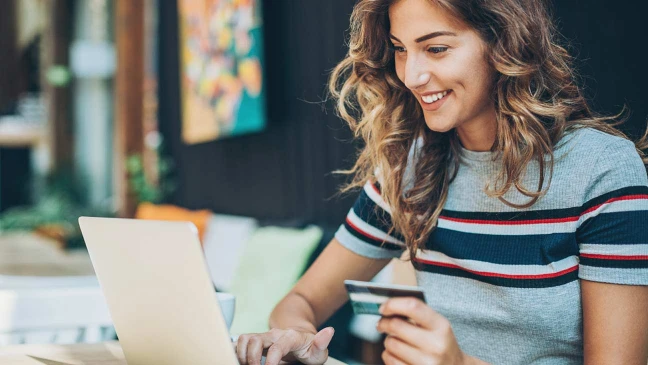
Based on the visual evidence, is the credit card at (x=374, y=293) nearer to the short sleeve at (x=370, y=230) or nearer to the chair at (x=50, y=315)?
the short sleeve at (x=370, y=230)

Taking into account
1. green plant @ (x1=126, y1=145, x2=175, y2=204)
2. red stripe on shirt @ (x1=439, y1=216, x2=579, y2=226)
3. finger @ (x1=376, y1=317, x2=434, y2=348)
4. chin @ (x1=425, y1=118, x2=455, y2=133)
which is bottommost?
green plant @ (x1=126, y1=145, x2=175, y2=204)

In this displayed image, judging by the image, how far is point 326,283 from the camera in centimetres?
148

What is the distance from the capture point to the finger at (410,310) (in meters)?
0.82

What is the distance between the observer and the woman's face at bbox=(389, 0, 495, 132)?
49.2 inches

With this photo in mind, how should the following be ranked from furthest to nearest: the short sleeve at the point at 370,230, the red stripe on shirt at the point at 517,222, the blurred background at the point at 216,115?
the blurred background at the point at 216,115
the short sleeve at the point at 370,230
the red stripe on shirt at the point at 517,222

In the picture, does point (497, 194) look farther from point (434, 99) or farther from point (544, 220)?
point (434, 99)

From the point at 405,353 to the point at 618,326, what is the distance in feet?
1.29

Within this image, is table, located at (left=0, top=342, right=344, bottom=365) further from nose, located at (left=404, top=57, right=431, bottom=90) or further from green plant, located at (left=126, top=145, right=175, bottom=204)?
green plant, located at (left=126, top=145, right=175, bottom=204)

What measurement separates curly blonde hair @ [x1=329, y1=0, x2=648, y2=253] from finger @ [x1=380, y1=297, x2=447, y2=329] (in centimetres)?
45

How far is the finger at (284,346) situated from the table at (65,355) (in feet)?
0.20

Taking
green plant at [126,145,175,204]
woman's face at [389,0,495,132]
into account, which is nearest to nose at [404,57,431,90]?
woman's face at [389,0,495,132]

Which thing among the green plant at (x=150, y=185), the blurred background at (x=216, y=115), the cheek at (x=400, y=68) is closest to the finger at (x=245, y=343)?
the cheek at (x=400, y=68)

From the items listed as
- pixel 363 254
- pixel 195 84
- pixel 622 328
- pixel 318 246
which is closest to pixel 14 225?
pixel 195 84

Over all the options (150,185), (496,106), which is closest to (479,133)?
(496,106)
